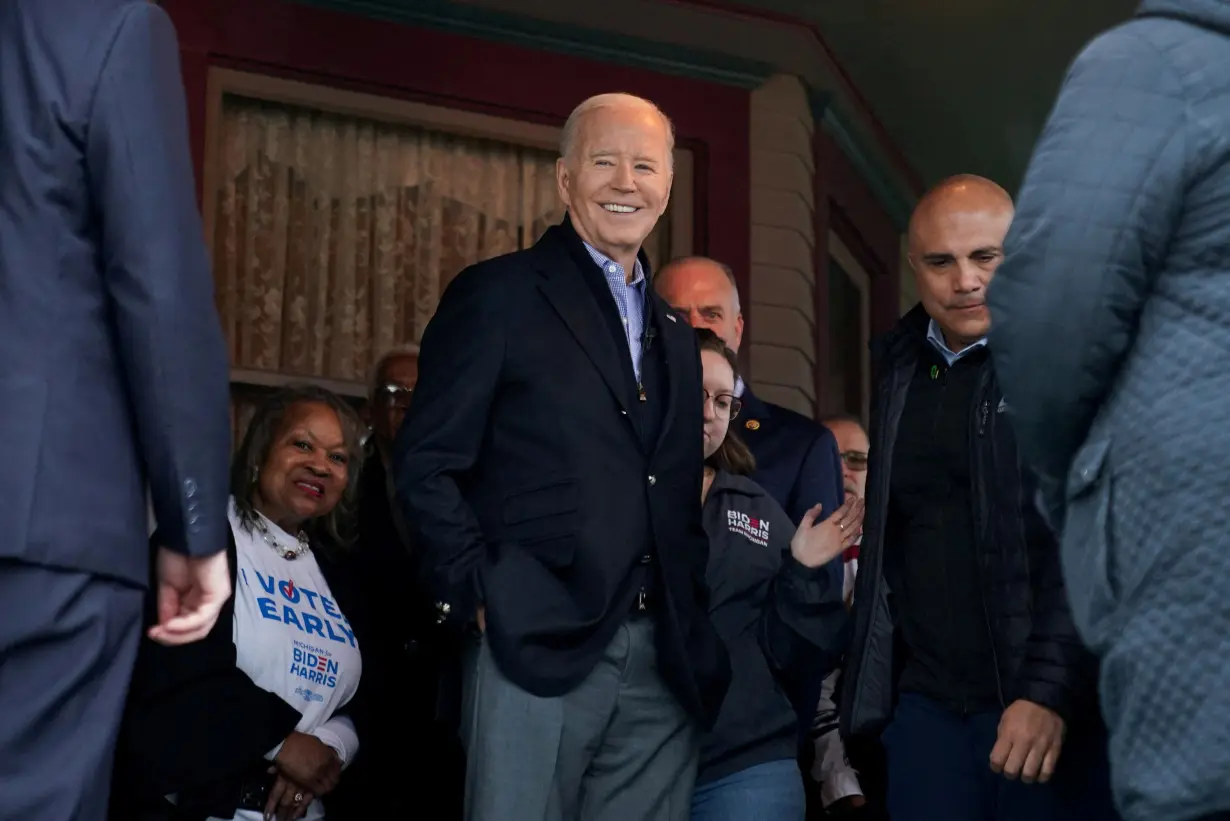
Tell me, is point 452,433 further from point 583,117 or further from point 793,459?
point 793,459

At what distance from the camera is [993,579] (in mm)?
2986

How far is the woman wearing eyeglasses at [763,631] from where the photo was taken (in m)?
3.27

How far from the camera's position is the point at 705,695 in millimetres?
3105

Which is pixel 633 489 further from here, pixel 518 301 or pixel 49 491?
pixel 49 491

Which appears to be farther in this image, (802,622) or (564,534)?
(802,622)

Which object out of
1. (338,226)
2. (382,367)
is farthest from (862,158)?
(382,367)

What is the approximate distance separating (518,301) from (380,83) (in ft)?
9.52

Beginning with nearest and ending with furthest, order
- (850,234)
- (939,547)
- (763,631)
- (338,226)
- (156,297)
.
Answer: (156,297) < (939,547) < (763,631) < (338,226) < (850,234)

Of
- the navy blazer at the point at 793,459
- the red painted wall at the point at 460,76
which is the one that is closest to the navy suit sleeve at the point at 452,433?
the navy blazer at the point at 793,459

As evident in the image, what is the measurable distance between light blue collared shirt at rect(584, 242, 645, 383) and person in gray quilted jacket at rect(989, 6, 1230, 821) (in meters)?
1.28

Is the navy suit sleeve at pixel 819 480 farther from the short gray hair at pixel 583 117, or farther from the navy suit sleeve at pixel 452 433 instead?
the navy suit sleeve at pixel 452 433

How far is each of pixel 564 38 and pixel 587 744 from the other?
3.78 metres

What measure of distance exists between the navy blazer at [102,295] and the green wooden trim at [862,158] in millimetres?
5146

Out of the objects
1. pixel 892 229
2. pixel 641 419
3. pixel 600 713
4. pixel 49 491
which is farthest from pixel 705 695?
pixel 892 229
